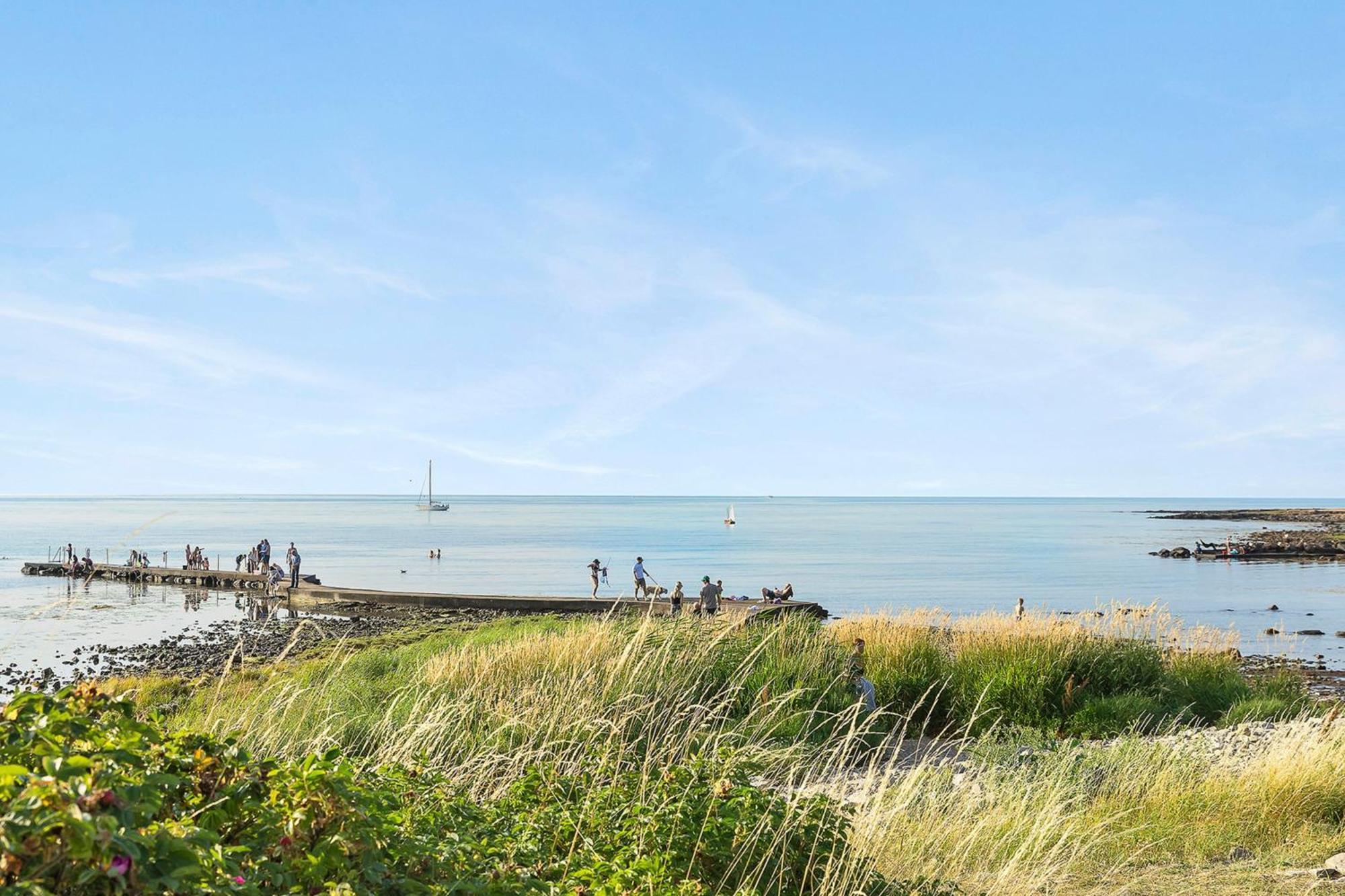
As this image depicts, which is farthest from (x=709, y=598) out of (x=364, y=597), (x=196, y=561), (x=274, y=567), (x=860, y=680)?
(x=196, y=561)

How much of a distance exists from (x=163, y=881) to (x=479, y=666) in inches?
315

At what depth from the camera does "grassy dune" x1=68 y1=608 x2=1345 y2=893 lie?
5.89m

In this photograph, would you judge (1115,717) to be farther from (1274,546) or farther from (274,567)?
(1274,546)

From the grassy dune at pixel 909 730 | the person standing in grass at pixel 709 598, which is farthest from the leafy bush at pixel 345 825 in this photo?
the person standing in grass at pixel 709 598

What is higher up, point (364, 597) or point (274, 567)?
point (274, 567)

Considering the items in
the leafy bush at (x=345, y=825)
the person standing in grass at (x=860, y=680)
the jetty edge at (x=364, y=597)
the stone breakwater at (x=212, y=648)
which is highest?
the leafy bush at (x=345, y=825)

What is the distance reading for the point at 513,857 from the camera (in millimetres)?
3875

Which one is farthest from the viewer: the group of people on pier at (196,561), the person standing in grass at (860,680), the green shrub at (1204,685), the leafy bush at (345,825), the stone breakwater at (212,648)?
the group of people on pier at (196,561)

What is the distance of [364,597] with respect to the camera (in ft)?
127

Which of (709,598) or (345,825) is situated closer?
(345,825)

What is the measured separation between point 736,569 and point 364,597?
24465mm

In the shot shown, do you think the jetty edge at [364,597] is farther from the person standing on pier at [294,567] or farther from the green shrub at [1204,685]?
the green shrub at [1204,685]

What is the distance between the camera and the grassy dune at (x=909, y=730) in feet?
19.3

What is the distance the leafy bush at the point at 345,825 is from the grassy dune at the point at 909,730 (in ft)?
0.50
